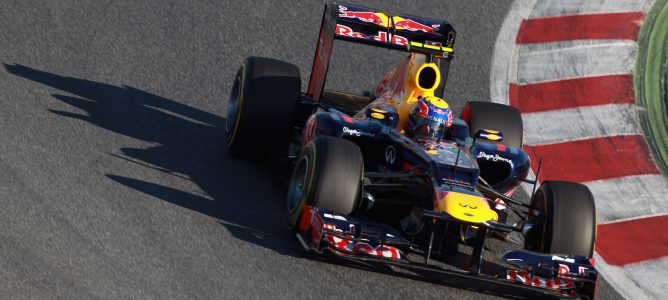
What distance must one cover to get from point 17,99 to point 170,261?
3.78 meters

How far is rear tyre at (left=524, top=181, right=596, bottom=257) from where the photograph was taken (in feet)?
32.6

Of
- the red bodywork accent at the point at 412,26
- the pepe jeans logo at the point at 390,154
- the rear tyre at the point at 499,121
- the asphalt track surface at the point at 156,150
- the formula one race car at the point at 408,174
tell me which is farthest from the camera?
the red bodywork accent at the point at 412,26

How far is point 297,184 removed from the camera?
34.3 ft

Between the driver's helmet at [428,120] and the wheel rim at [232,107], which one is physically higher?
the driver's helmet at [428,120]

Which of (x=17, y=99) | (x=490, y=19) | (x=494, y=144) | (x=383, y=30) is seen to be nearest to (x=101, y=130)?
(x=17, y=99)

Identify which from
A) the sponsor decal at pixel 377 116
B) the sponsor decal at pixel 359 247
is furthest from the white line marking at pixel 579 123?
the sponsor decal at pixel 359 247

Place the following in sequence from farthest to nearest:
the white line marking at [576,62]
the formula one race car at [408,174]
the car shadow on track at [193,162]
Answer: the white line marking at [576,62]
the car shadow on track at [193,162]
the formula one race car at [408,174]

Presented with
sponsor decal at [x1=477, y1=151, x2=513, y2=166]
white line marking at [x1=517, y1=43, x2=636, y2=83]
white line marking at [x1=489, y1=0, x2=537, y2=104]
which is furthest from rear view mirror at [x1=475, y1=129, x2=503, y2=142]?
white line marking at [x1=517, y1=43, x2=636, y2=83]

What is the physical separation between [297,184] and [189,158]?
1.80 m

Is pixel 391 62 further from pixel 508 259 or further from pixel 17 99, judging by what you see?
pixel 508 259

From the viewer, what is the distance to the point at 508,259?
9656mm

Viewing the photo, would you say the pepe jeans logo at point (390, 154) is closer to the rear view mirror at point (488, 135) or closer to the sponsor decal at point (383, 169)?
the sponsor decal at point (383, 169)

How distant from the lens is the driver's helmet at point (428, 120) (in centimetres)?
1087

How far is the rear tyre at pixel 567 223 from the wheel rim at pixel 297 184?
198cm
